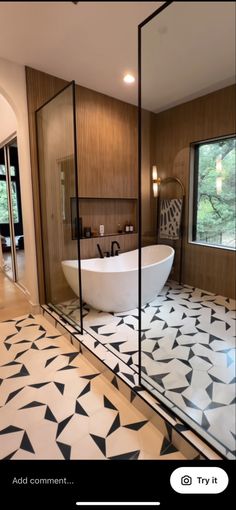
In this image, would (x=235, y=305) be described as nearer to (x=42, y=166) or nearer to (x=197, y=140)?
(x=197, y=140)

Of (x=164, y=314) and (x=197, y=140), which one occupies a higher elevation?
(x=197, y=140)

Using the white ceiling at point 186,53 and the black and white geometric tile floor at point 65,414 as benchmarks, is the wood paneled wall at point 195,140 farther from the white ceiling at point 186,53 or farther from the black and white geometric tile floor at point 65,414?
the black and white geometric tile floor at point 65,414

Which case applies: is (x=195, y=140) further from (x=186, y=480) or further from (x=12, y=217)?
(x=186, y=480)

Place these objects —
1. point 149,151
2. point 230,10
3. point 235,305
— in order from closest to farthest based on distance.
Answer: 1. point 230,10
2. point 235,305
3. point 149,151

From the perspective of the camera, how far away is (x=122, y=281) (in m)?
3.03

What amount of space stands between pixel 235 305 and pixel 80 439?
1665mm

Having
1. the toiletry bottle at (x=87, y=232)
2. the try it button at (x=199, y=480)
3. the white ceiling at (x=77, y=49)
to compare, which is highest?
the white ceiling at (x=77, y=49)

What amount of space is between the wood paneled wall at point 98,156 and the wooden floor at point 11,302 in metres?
0.40

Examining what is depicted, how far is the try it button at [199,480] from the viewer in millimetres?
1203

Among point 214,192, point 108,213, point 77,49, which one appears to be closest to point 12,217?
point 108,213

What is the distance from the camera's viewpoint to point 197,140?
3195 millimetres

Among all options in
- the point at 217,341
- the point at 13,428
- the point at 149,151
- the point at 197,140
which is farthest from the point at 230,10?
the point at 13,428

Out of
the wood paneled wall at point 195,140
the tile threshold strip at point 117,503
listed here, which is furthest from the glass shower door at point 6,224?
the tile threshold strip at point 117,503

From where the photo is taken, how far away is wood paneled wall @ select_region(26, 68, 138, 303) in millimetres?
3051
